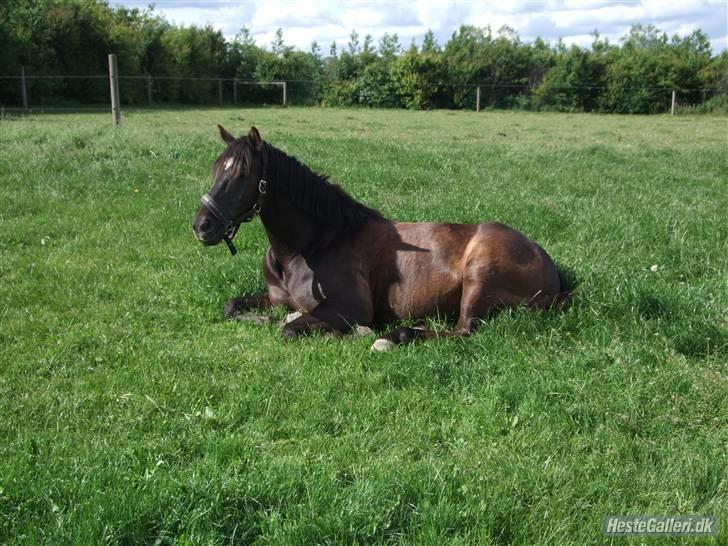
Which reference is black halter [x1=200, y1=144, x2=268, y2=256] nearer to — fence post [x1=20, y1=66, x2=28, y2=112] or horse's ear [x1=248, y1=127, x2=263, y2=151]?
horse's ear [x1=248, y1=127, x2=263, y2=151]

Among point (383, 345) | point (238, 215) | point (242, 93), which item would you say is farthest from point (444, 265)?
point (242, 93)

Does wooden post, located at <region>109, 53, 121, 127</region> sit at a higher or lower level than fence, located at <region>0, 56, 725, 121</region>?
lower

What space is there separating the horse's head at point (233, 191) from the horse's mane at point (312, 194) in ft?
0.61

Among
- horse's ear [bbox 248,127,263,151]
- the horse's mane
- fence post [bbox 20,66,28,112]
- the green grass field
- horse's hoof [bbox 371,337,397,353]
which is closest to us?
the green grass field

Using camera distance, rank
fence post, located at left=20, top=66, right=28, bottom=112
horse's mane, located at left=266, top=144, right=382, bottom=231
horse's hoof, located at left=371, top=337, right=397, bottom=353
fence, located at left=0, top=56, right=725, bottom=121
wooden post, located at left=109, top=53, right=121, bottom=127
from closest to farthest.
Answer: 1. horse's hoof, located at left=371, top=337, right=397, bottom=353
2. horse's mane, located at left=266, top=144, right=382, bottom=231
3. wooden post, located at left=109, top=53, right=121, bottom=127
4. fence post, located at left=20, top=66, right=28, bottom=112
5. fence, located at left=0, top=56, right=725, bottom=121

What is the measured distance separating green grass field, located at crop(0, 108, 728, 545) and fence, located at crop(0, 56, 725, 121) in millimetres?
26507

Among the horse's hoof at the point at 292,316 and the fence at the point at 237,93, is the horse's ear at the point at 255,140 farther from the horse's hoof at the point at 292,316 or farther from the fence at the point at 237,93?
the fence at the point at 237,93

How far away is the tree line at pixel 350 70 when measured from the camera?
34.6 metres

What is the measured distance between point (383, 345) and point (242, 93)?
1703 inches

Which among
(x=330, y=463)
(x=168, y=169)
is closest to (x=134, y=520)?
(x=330, y=463)

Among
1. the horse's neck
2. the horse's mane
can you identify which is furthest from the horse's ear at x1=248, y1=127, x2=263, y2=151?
the horse's neck

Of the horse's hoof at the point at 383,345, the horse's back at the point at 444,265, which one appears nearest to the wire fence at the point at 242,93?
the horse's back at the point at 444,265

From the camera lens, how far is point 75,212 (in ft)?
28.0

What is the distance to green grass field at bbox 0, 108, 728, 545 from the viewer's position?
286 centimetres
